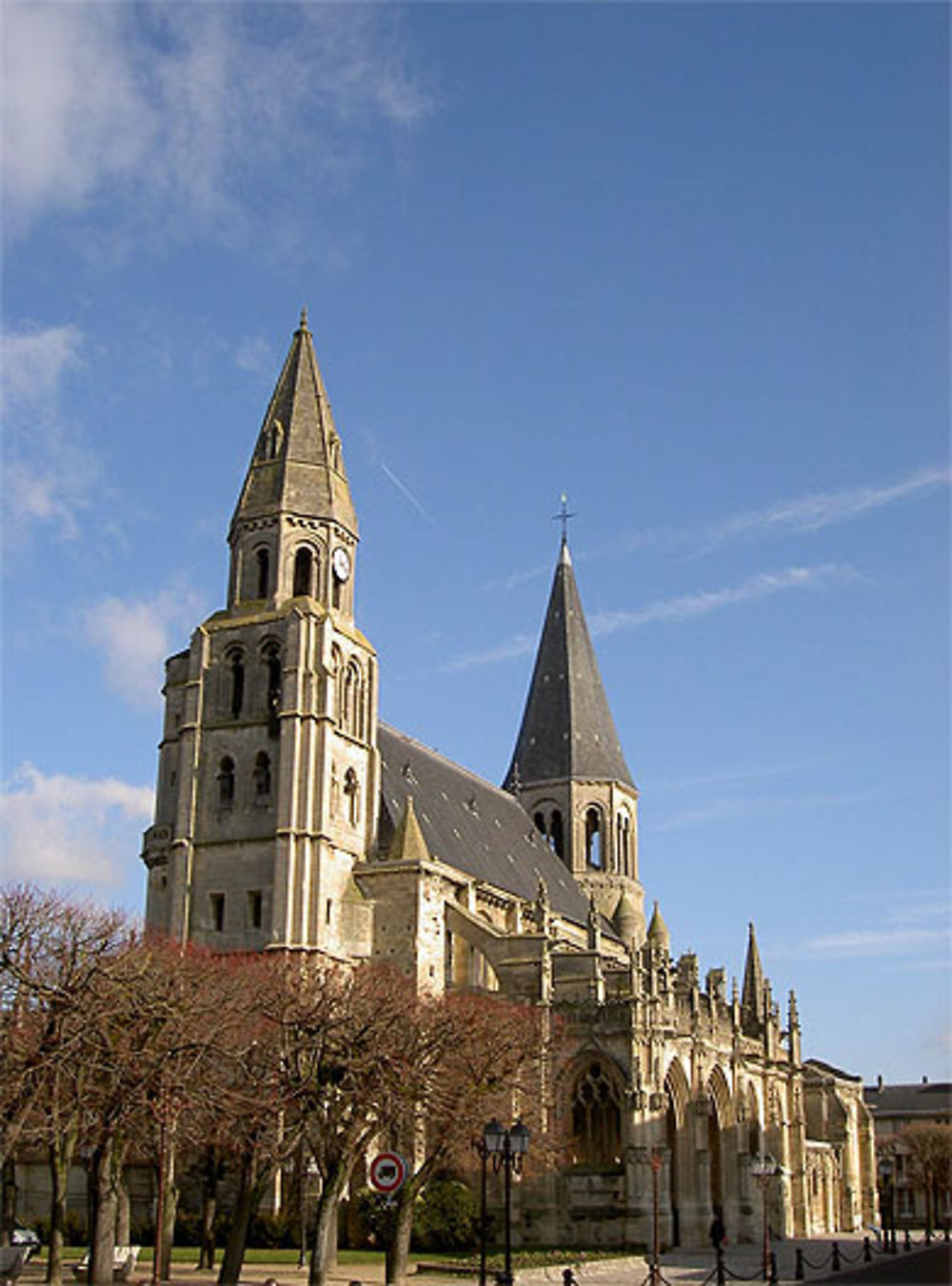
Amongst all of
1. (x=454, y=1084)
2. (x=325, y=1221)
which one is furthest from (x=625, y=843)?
(x=325, y=1221)

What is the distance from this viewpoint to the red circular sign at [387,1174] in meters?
21.8

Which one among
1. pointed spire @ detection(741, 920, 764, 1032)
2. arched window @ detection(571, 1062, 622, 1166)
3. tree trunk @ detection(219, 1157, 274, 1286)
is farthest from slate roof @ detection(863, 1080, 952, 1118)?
tree trunk @ detection(219, 1157, 274, 1286)

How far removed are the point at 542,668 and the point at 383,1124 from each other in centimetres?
5516

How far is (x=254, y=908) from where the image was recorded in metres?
51.8

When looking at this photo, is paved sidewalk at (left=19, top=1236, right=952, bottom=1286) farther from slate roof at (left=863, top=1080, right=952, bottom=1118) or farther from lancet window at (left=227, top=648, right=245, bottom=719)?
slate roof at (left=863, top=1080, right=952, bottom=1118)

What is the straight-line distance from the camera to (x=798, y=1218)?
6700cm

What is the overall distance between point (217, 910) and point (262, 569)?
42.5 ft

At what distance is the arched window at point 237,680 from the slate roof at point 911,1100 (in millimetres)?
88487

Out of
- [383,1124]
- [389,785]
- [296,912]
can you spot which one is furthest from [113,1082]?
[389,785]

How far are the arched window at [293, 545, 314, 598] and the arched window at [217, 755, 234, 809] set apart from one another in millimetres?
6875

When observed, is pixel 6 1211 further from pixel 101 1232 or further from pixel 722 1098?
pixel 722 1098

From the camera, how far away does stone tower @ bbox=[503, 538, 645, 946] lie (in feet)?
269

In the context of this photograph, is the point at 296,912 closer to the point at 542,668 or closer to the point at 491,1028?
the point at 491,1028

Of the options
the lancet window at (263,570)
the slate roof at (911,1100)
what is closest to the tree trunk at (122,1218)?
the lancet window at (263,570)
